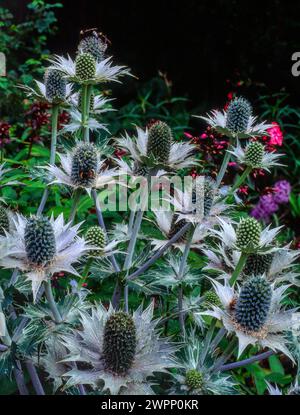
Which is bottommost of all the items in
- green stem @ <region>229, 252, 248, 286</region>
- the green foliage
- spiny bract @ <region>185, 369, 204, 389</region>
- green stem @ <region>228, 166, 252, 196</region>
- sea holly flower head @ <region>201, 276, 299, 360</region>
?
spiny bract @ <region>185, 369, 204, 389</region>

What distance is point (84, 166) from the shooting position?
2.01 meters

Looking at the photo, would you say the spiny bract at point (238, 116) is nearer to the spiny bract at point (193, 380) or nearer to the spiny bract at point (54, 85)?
the spiny bract at point (54, 85)

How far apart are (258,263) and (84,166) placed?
680 mm

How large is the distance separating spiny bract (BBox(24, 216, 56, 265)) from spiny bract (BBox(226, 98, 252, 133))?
38.4 inches

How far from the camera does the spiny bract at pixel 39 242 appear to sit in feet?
5.39

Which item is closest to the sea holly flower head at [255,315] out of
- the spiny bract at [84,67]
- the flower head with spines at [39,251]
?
the flower head with spines at [39,251]

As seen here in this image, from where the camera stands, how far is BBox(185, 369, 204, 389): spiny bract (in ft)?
5.45

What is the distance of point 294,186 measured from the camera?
4609mm

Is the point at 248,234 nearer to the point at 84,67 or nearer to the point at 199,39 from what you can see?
the point at 84,67

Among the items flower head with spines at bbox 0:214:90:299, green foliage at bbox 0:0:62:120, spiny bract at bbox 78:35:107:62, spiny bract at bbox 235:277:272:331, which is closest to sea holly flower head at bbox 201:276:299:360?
spiny bract at bbox 235:277:272:331

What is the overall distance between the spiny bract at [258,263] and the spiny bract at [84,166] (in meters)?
0.61

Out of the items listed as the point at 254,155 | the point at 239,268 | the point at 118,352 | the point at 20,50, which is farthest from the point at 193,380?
the point at 20,50

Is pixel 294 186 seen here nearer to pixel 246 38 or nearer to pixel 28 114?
pixel 246 38

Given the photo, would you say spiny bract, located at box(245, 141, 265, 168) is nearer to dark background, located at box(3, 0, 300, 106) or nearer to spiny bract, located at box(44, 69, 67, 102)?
spiny bract, located at box(44, 69, 67, 102)
